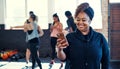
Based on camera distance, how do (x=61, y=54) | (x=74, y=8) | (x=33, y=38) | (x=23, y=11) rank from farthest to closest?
(x=23, y=11)
(x=74, y=8)
(x=33, y=38)
(x=61, y=54)

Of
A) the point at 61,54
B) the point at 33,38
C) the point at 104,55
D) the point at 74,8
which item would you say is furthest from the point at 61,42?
the point at 74,8

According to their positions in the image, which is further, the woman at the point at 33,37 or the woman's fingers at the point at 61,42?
the woman at the point at 33,37

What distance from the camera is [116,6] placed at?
9430mm

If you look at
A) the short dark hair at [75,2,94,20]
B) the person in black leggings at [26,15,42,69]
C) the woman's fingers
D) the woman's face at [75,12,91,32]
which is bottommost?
the person in black leggings at [26,15,42,69]

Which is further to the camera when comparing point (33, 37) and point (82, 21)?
point (33, 37)

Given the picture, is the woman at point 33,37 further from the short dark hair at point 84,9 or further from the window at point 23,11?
the short dark hair at point 84,9

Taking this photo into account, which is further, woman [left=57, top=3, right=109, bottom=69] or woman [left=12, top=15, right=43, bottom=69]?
woman [left=12, top=15, right=43, bottom=69]

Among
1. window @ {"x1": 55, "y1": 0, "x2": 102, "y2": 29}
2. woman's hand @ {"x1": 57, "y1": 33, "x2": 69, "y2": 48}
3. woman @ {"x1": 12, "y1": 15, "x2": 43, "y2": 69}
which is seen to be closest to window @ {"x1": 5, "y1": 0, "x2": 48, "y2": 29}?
window @ {"x1": 55, "y1": 0, "x2": 102, "y2": 29}

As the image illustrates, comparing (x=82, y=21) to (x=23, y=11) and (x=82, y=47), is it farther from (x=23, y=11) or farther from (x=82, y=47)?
(x=23, y=11)

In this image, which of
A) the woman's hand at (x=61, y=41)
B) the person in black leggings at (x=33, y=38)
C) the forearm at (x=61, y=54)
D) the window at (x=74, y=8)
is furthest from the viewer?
the window at (x=74, y=8)

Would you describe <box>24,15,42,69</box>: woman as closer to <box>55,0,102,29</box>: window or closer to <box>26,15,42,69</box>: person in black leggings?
<box>26,15,42,69</box>: person in black leggings

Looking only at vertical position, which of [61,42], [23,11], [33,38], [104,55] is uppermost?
[23,11]

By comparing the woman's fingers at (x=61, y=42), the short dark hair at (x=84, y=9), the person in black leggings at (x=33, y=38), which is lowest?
the person in black leggings at (x=33, y=38)

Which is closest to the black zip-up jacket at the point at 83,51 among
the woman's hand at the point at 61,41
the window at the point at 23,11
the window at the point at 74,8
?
the woman's hand at the point at 61,41
